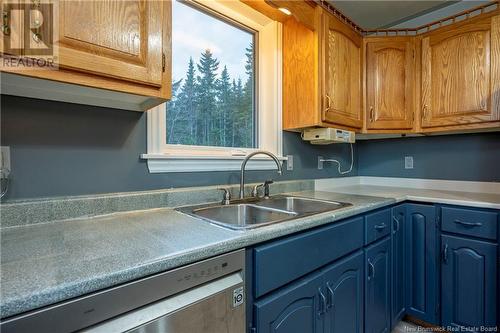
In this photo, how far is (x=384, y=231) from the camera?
1.61 m

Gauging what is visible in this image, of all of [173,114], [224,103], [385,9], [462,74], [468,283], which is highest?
[385,9]

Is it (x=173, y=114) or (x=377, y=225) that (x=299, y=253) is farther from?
(x=173, y=114)

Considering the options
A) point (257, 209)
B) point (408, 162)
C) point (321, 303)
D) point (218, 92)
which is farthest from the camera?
point (408, 162)

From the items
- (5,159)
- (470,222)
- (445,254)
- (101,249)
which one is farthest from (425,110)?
(5,159)

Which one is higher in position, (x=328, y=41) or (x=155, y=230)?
(x=328, y=41)

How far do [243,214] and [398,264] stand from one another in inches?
46.6

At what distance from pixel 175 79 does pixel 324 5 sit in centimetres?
114

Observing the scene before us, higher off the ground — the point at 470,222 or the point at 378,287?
the point at 470,222

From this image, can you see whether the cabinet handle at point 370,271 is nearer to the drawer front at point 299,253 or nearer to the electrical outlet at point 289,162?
the drawer front at point 299,253

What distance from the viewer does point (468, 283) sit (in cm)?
161

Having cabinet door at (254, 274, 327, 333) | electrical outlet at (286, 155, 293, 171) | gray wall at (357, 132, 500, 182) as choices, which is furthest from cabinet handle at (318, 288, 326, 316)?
gray wall at (357, 132, 500, 182)

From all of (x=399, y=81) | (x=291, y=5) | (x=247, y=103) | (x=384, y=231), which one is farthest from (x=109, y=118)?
(x=399, y=81)

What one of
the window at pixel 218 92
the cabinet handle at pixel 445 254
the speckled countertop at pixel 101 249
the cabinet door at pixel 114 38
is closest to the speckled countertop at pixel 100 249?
the speckled countertop at pixel 101 249

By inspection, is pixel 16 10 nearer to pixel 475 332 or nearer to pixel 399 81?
pixel 399 81
